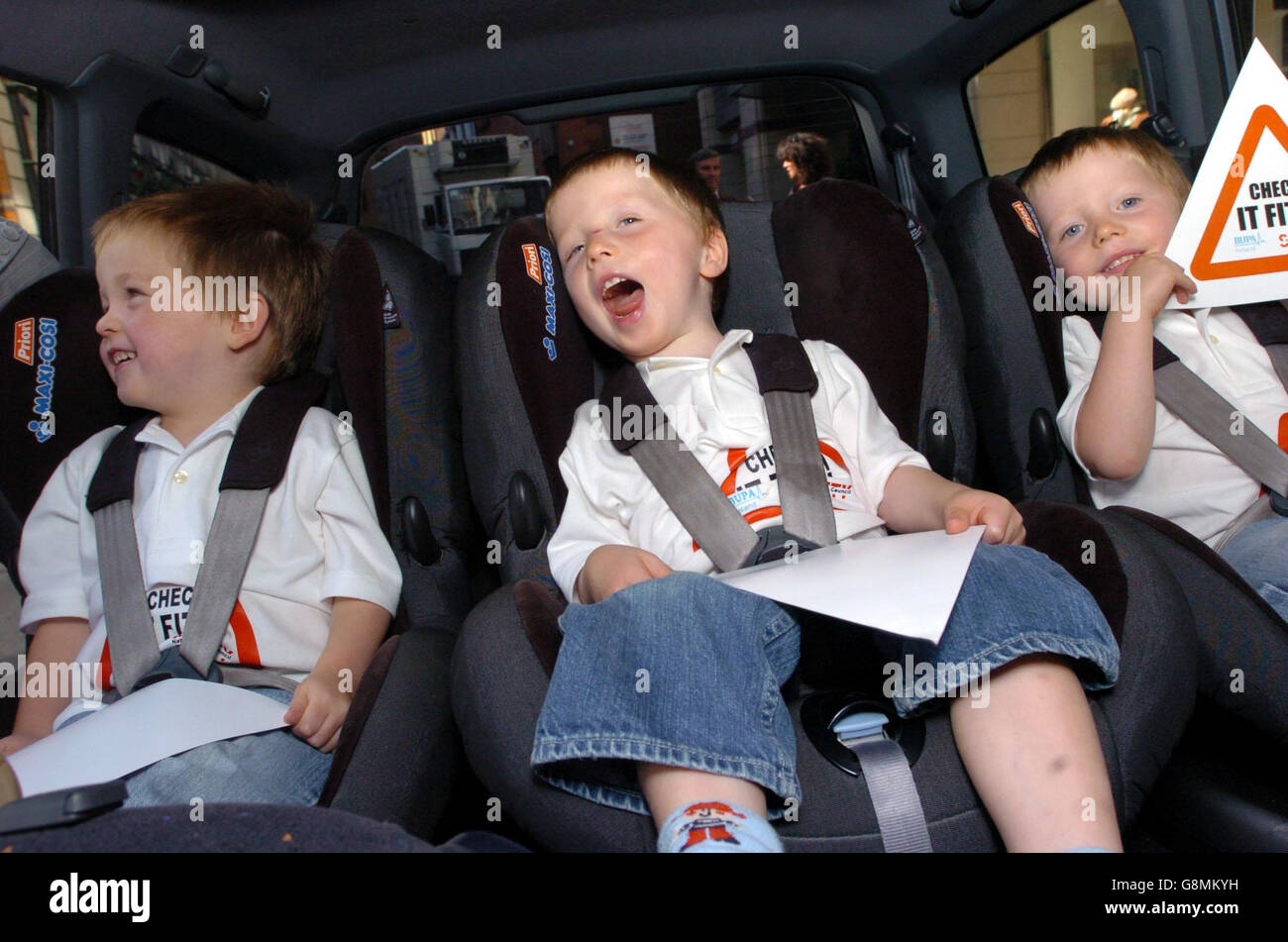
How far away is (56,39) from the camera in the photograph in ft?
5.81

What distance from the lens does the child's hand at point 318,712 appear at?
1.33m

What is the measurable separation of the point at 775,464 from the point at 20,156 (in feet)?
4.84

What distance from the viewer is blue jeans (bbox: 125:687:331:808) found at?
1.18 metres

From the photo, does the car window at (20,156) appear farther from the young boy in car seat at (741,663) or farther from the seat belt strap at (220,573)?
the young boy in car seat at (741,663)

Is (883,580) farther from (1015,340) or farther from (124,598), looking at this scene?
(124,598)

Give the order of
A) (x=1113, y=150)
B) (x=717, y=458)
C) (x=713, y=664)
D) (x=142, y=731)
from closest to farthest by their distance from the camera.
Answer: (x=713, y=664) → (x=142, y=731) → (x=717, y=458) → (x=1113, y=150)

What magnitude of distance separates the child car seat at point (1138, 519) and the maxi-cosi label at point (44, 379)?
5.18 ft

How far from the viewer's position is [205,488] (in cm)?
157

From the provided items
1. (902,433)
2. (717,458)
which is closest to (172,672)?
Answer: (717,458)

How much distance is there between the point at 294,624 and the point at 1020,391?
4.26 ft

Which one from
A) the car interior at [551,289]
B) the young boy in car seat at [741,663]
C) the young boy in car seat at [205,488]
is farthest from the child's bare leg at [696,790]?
the young boy in car seat at [205,488]

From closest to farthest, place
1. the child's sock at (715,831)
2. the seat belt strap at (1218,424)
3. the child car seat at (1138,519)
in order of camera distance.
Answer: the child's sock at (715,831)
the child car seat at (1138,519)
the seat belt strap at (1218,424)

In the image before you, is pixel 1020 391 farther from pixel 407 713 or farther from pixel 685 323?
pixel 407 713
